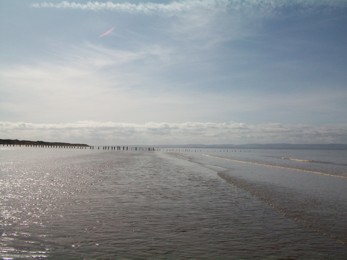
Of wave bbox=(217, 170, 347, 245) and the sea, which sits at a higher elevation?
the sea

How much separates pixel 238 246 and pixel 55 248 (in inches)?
203

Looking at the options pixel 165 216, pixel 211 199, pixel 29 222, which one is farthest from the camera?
pixel 211 199

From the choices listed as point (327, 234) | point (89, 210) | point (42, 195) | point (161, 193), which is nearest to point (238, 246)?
point (327, 234)

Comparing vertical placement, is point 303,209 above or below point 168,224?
below

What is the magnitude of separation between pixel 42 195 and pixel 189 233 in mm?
10668

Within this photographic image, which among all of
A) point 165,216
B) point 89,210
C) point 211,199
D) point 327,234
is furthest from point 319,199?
point 89,210

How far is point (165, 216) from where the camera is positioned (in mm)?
13383

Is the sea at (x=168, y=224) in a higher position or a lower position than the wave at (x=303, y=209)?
higher

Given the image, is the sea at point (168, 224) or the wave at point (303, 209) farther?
the wave at point (303, 209)

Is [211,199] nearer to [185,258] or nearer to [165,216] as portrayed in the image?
[165,216]

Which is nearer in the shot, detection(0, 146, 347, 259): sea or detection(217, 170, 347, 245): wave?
detection(0, 146, 347, 259): sea

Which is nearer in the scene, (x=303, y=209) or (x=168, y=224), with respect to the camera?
(x=168, y=224)

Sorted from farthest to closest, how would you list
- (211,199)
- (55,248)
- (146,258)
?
(211,199) → (55,248) → (146,258)

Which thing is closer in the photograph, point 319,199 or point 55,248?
point 55,248
